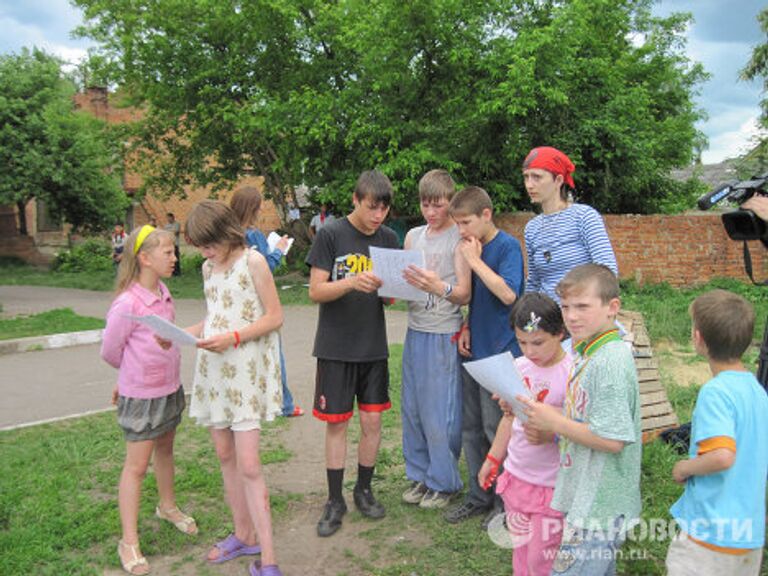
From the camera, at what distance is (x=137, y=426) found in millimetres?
3453

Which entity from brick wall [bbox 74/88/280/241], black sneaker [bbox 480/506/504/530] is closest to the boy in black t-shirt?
black sneaker [bbox 480/506/504/530]

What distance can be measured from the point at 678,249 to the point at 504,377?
1250 centimetres

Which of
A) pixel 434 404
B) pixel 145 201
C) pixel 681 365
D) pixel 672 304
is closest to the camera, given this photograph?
pixel 434 404

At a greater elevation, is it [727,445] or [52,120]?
[52,120]

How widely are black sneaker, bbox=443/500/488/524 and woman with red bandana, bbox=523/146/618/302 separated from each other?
1293 millimetres

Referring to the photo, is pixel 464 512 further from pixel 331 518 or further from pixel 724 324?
pixel 724 324

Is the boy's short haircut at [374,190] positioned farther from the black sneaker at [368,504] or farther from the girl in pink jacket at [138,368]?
the black sneaker at [368,504]

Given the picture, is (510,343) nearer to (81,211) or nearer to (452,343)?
(452,343)

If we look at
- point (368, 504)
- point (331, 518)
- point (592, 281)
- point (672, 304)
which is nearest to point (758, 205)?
point (592, 281)

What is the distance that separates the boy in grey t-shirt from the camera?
7.64 ft

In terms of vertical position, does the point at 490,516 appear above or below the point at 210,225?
below

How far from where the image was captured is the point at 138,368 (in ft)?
11.3

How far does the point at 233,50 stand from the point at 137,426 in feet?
49.7

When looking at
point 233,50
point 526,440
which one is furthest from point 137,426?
point 233,50
